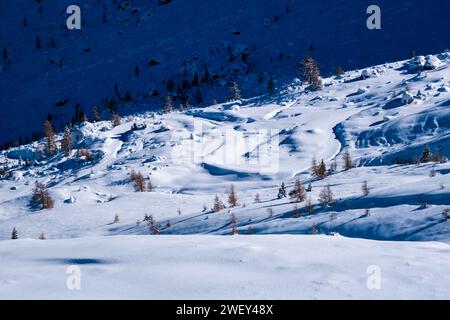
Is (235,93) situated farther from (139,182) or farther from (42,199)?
(42,199)

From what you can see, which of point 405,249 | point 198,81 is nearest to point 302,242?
point 405,249

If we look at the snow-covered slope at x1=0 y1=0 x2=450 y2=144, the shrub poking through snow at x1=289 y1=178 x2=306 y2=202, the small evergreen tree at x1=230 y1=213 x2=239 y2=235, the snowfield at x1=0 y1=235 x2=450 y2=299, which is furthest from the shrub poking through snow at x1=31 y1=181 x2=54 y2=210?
the snow-covered slope at x1=0 y1=0 x2=450 y2=144

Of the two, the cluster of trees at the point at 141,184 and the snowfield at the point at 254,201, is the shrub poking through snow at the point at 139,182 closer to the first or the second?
the cluster of trees at the point at 141,184

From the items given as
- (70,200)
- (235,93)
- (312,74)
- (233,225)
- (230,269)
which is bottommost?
(230,269)

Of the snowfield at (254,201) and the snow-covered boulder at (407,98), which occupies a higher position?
the snow-covered boulder at (407,98)

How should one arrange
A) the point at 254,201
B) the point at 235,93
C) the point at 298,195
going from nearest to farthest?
Result: the point at 298,195 < the point at 254,201 < the point at 235,93

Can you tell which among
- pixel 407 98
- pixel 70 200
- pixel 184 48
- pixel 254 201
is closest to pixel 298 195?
pixel 254 201

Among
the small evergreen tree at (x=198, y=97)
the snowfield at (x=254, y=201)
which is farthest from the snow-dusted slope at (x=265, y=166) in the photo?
the small evergreen tree at (x=198, y=97)
